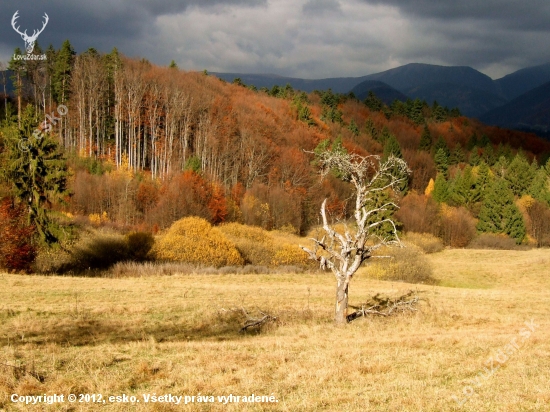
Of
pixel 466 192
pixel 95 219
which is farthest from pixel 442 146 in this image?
pixel 95 219

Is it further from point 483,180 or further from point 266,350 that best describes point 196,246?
point 483,180

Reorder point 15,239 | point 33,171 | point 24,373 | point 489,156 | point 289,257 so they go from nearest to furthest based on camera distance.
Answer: point 24,373 → point 15,239 → point 33,171 → point 289,257 → point 489,156

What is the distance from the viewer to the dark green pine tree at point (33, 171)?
38969 mm

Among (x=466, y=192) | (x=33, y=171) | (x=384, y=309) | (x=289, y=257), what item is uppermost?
(x=33, y=171)

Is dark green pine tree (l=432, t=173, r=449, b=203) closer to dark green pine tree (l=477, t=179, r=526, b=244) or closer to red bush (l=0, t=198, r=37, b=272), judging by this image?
dark green pine tree (l=477, t=179, r=526, b=244)

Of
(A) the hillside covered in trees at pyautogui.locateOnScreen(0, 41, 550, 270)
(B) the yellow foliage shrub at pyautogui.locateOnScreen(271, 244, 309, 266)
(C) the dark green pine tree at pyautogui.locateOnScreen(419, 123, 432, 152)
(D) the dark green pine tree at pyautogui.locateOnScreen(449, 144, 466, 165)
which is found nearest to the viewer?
(B) the yellow foliage shrub at pyautogui.locateOnScreen(271, 244, 309, 266)

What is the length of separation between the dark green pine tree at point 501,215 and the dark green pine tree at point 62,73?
73.4 m

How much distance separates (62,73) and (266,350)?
3063 inches

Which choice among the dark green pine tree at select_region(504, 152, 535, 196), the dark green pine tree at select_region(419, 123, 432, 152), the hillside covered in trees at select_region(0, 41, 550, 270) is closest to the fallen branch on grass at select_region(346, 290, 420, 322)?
the hillside covered in trees at select_region(0, 41, 550, 270)

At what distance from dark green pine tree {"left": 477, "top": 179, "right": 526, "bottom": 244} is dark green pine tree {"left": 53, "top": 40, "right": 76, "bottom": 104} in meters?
73.4

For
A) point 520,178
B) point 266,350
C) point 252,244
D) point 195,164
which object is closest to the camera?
point 266,350

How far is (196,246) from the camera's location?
46.0 m

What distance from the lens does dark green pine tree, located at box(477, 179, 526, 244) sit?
Answer: 79.8 metres

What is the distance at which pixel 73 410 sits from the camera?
8992mm
